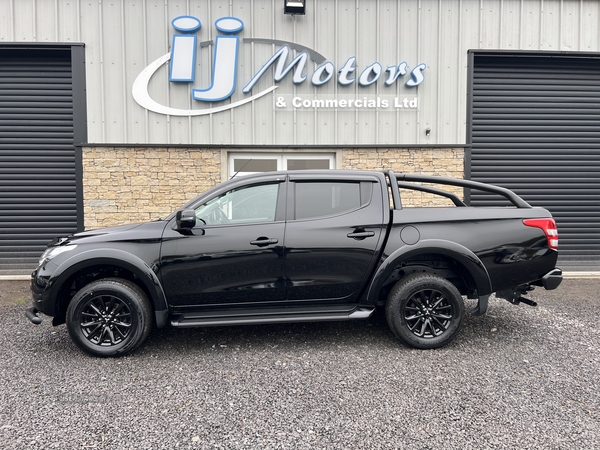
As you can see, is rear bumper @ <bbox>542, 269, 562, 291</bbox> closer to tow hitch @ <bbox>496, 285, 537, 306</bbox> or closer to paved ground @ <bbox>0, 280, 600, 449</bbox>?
tow hitch @ <bbox>496, 285, 537, 306</bbox>

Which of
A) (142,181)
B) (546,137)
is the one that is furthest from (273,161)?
(546,137)

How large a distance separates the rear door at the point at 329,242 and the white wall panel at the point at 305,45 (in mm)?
3991

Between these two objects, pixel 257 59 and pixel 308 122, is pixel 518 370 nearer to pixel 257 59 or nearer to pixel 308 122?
pixel 308 122

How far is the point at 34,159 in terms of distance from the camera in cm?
782

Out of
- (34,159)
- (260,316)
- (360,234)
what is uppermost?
(34,159)

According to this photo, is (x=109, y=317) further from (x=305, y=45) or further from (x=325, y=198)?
(x=305, y=45)

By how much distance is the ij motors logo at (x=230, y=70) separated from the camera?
7.42 metres

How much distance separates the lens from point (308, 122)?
25.1 feet

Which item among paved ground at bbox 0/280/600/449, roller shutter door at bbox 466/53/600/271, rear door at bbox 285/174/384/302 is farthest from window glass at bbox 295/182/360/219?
roller shutter door at bbox 466/53/600/271

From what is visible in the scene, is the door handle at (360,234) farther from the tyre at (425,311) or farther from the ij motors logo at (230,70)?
the ij motors logo at (230,70)

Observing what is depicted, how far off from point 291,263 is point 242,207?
28.4 inches

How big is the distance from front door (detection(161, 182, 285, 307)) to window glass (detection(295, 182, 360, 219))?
0.31m

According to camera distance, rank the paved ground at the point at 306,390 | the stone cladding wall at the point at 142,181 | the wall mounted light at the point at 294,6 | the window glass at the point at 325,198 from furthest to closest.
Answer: the stone cladding wall at the point at 142,181
the wall mounted light at the point at 294,6
the window glass at the point at 325,198
the paved ground at the point at 306,390

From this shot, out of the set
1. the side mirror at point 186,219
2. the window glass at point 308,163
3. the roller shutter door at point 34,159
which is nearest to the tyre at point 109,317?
the side mirror at point 186,219
